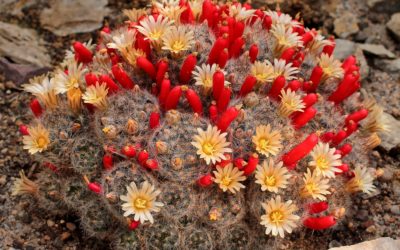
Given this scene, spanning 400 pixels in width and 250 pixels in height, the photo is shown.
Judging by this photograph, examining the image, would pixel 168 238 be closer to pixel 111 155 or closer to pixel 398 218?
pixel 111 155

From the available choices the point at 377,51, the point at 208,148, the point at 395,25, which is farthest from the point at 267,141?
the point at 395,25

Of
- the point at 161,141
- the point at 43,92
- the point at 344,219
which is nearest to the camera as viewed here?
the point at 161,141

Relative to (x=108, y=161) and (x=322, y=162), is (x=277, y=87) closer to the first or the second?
(x=322, y=162)

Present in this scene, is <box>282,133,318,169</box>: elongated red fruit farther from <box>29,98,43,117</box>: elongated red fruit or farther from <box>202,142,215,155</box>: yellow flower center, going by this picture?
<box>29,98,43,117</box>: elongated red fruit

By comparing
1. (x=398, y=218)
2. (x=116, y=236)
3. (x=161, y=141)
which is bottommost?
(x=398, y=218)

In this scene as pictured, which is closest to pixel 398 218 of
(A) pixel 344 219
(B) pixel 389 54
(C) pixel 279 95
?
(A) pixel 344 219

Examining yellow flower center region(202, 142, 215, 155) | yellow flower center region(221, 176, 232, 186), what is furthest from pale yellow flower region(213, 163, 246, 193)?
yellow flower center region(202, 142, 215, 155)

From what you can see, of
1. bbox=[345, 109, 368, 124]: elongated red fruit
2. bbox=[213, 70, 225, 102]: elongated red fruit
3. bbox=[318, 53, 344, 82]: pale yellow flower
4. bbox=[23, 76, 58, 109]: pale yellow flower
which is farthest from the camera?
bbox=[318, 53, 344, 82]: pale yellow flower
